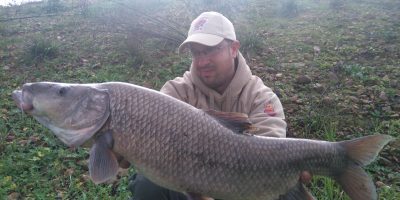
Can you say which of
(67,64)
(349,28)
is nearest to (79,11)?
(67,64)

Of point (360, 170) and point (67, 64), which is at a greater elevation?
point (360, 170)

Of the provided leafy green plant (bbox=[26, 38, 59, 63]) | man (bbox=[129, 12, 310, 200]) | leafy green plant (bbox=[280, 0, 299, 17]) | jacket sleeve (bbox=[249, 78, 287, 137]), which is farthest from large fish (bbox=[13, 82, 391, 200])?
leafy green plant (bbox=[280, 0, 299, 17])

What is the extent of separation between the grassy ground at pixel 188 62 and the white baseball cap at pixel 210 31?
1.31 m

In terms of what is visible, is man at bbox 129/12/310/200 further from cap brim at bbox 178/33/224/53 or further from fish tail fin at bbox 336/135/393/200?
fish tail fin at bbox 336/135/393/200

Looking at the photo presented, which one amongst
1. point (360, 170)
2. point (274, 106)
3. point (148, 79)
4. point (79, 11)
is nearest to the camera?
point (360, 170)

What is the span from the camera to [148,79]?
18.8 ft

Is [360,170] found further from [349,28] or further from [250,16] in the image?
[250,16]

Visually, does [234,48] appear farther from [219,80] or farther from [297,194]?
[297,194]

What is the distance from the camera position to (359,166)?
2303 mm

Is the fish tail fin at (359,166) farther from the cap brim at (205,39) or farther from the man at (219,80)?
the cap brim at (205,39)

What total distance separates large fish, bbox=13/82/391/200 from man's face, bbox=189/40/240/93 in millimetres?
867

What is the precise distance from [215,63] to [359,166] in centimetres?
124

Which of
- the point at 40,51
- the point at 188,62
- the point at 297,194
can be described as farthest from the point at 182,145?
the point at 40,51

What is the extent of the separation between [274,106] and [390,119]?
2.05 m
